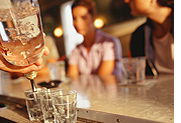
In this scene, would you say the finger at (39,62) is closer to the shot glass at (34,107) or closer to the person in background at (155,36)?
the shot glass at (34,107)

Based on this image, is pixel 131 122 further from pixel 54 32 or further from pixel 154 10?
pixel 54 32

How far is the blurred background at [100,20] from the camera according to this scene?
6.91 ft

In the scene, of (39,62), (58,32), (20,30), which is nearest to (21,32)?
(20,30)

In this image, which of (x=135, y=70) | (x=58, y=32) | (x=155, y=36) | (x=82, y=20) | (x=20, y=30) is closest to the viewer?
(x=20, y=30)

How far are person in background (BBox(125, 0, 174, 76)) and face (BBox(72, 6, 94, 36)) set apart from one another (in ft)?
1.85

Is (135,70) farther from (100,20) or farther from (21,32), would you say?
(100,20)

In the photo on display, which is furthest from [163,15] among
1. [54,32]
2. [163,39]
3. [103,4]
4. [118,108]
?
[54,32]

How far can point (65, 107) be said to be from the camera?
2.09 feet

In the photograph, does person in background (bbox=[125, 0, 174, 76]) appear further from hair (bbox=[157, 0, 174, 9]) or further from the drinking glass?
the drinking glass

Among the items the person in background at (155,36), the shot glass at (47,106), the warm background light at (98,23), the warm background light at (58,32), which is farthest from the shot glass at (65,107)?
the warm background light at (58,32)

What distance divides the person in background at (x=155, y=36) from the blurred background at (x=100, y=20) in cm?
8

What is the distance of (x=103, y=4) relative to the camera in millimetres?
2295

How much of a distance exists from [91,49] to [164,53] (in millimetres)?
919

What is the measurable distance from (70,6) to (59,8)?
25 centimetres
